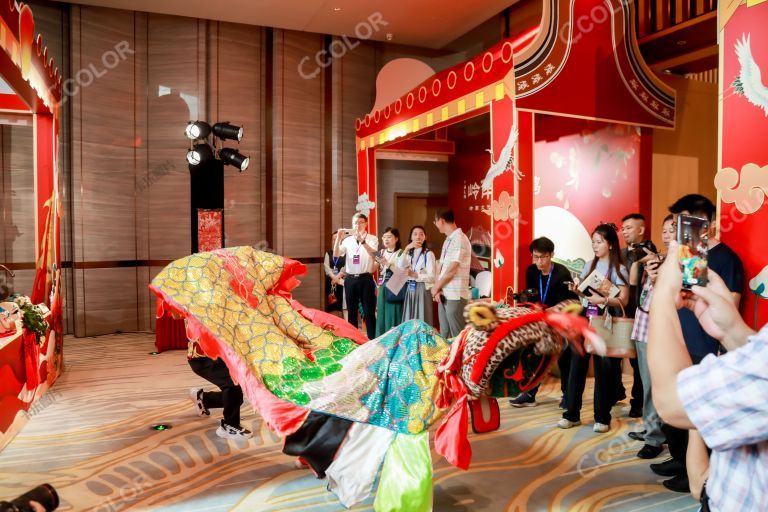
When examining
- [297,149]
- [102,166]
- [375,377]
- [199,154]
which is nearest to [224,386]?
[375,377]

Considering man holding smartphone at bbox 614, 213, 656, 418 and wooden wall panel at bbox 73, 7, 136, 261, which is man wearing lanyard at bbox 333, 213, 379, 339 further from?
wooden wall panel at bbox 73, 7, 136, 261

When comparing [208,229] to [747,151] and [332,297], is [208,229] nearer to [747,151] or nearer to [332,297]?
[332,297]

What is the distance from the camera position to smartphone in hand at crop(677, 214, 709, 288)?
1117 millimetres

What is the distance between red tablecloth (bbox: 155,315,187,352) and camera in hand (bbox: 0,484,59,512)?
5212mm

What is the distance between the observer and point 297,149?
8016 mm

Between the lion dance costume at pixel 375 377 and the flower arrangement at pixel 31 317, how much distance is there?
131cm

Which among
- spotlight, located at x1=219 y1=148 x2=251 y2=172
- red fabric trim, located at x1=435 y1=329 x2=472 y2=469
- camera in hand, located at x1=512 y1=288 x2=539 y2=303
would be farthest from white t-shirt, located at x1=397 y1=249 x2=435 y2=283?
red fabric trim, located at x1=435 y1=329 x2=472 y2=469

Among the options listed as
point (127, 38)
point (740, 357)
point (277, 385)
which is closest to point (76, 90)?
point (127, 38)

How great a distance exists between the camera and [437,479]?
2920mm

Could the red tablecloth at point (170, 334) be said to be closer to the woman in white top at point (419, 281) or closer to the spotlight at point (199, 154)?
the spotlight at point (199, 154)

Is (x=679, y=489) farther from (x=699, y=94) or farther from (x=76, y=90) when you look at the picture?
(x=76, y=90)

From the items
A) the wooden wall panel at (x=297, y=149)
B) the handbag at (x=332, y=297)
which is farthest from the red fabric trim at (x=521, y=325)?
the wooden wall panel at (x=297, y=149)

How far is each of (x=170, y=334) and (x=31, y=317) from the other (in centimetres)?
238

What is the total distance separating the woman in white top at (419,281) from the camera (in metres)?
5.29
